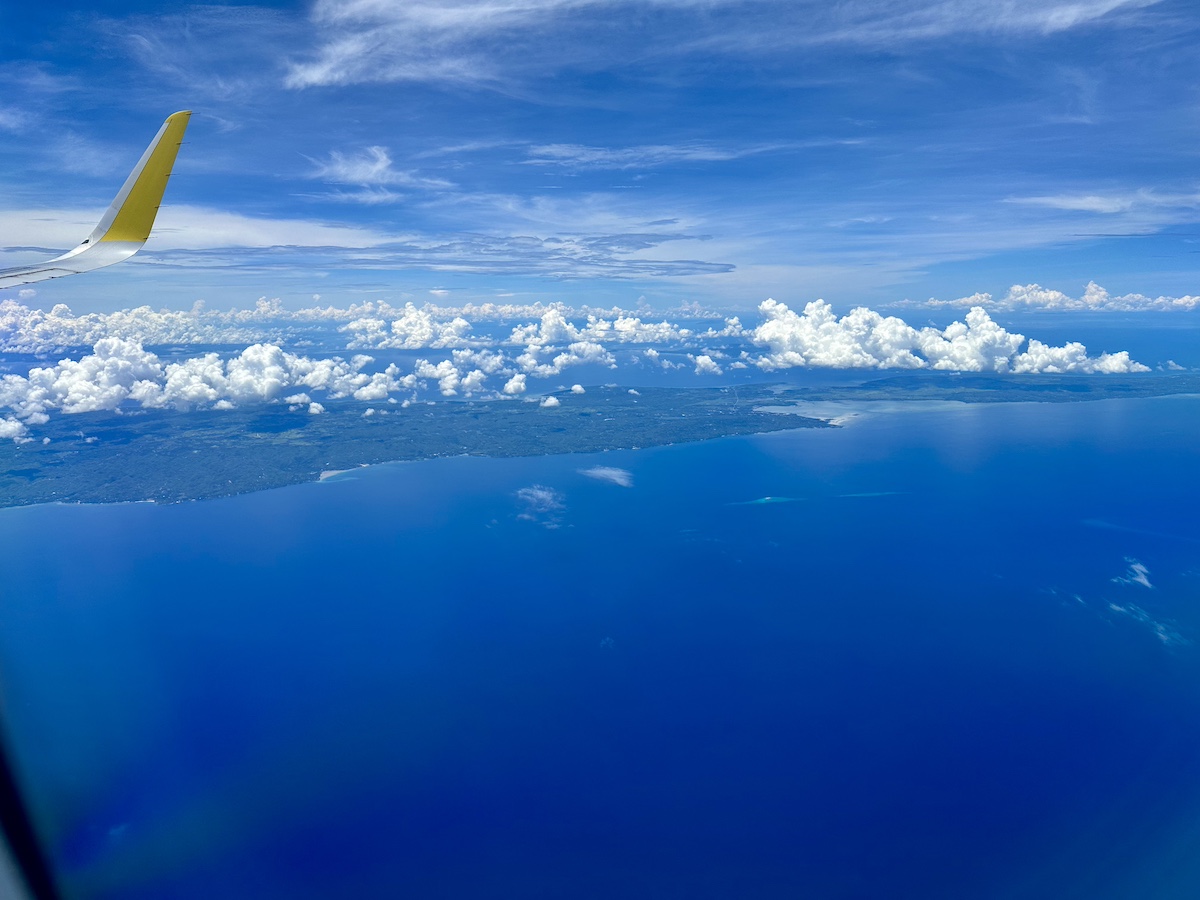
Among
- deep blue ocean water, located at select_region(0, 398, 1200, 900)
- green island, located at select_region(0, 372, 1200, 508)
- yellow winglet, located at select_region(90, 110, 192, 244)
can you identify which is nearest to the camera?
yellow winglet, located at select_region(90, 110, 192, 244)

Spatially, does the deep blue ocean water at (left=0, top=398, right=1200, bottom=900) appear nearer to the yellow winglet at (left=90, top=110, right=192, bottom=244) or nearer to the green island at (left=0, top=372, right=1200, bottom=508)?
the yellow winglet at (left=90, top=110, right=192, bottom=244)

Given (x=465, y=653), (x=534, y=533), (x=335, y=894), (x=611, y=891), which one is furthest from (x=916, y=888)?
(x=534, y=533)

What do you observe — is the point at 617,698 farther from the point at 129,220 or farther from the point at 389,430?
the point at 389,430

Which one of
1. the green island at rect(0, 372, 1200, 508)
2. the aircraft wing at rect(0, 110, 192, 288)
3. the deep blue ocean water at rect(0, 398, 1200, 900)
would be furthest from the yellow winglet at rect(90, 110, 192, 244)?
the green island at rect(0, 372, 1200, 508)

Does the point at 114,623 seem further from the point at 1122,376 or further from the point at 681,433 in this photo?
the point at 1122,376

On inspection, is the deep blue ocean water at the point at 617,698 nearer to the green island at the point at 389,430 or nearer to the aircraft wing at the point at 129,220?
the aircraft wing at the point at 129,220

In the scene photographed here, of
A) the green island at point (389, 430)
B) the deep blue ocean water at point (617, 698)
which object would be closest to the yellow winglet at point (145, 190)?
the deep blue ocean water at point (617, 698)
